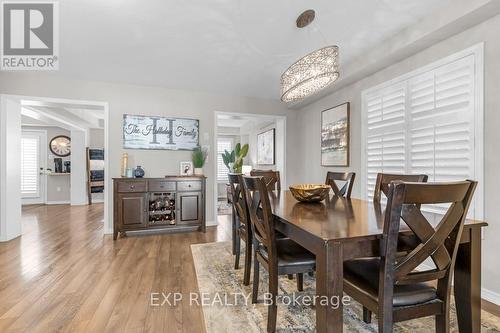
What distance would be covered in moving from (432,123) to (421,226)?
187cm

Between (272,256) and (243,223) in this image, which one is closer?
(272,256)

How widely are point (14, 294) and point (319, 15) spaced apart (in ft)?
12.4

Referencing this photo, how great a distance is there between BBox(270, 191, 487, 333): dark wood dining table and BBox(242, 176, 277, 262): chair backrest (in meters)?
0.07

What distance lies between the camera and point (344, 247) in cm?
108

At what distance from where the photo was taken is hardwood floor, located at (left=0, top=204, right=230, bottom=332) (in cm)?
170

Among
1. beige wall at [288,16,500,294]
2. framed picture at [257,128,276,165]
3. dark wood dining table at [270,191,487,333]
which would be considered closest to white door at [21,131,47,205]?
framed picture at [257,128,276,165]

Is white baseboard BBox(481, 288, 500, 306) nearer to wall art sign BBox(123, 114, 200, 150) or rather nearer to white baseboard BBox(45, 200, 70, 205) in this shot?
wall art sign BBox(123, 114, 200, 150)

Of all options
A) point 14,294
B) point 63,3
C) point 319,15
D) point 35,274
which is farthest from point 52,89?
point 319,15

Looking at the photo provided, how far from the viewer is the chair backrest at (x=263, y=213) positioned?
1529 millimetres

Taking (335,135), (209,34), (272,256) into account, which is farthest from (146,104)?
(272,256)

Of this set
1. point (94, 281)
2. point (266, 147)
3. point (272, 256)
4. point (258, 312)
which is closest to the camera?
point (272, 256)

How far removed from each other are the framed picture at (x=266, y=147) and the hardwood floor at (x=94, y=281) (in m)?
2.68

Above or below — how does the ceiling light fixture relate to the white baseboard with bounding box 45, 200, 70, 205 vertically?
above

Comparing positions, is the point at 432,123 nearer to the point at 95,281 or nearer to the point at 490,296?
the point at 490,296
